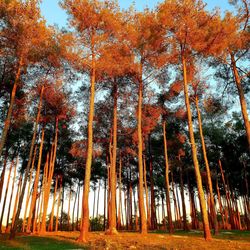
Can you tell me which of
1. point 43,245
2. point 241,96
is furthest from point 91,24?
point 43,245

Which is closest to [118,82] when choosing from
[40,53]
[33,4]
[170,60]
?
[170,60]

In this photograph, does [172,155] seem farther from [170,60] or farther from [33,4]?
[33,4]

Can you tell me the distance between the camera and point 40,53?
15500mm

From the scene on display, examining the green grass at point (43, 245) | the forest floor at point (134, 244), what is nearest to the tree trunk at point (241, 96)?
the forest floor at point (134, 244)

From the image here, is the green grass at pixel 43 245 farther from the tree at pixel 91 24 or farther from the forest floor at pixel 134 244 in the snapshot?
the tree at pixel 91 24

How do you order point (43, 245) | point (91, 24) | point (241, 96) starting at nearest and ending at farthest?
point (43, 245)
point (241, 96)
point (91, 24)

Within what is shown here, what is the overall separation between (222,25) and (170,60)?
3.75 m

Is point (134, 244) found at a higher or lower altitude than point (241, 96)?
lower

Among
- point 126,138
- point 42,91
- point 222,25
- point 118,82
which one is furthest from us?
point 126,138

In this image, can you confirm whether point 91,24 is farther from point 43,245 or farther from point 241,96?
point 43,245

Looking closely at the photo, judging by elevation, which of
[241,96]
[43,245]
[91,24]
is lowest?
[43,245]

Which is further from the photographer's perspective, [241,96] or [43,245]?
[241,96]

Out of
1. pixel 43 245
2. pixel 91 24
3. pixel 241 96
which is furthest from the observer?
pixel 91 24

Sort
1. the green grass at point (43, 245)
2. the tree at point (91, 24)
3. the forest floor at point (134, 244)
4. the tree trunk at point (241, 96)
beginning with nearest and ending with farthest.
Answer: the forest floor at point (134, 244), the green grass at point (43, 245), the tree trunk at point (241, 96), the tree at point (91, 24)
